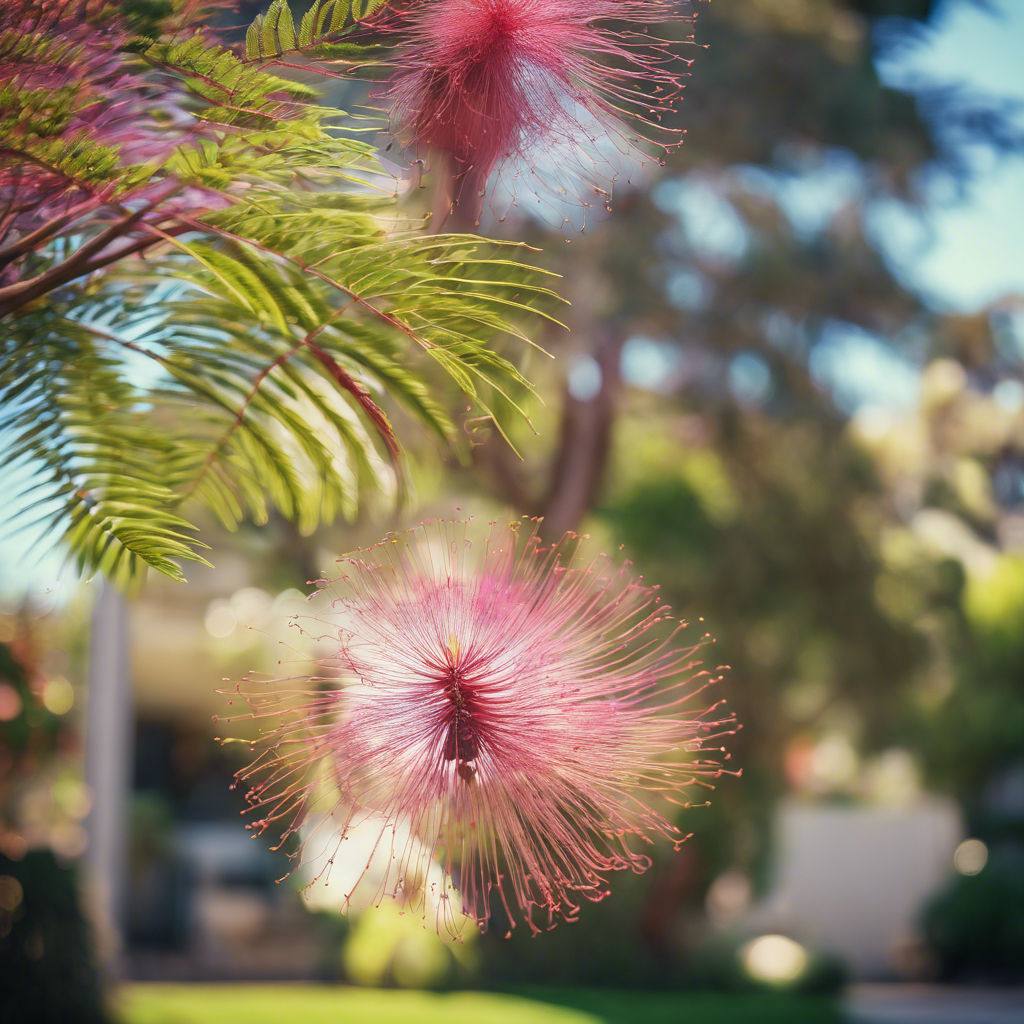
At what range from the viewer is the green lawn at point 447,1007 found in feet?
23.1

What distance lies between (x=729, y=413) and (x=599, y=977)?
5.56m

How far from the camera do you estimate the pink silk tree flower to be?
1351mm

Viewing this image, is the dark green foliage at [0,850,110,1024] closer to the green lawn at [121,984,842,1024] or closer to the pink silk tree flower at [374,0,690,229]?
the green lawn at [121,984,842,1024]

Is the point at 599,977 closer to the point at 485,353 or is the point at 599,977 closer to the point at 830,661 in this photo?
the point at 830,661

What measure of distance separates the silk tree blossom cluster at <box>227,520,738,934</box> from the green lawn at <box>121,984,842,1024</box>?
5.74m

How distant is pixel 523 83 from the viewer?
1.39m

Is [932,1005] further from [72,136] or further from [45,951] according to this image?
[72,136]

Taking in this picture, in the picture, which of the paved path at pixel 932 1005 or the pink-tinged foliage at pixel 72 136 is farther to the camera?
the paved path at pixel 932 1005

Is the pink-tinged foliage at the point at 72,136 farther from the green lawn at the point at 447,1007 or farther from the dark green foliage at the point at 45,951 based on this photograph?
the green lawn at the point at 447,1007

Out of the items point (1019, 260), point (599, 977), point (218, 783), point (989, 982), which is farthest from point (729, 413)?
point (218, 783)

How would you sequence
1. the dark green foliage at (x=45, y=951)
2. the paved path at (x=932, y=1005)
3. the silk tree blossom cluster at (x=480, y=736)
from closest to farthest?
1. the silk tree blossom cluster at (x=480, y=736)
2. the dark green foliage at (x=45, y=951)
3. the paved path at (x=932, y=1005)

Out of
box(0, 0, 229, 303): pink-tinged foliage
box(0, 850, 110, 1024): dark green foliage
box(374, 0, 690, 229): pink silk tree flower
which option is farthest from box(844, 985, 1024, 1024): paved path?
box(0, 0, 229, 303): pink-tinged foliage

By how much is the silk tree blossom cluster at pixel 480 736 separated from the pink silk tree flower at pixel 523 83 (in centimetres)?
58

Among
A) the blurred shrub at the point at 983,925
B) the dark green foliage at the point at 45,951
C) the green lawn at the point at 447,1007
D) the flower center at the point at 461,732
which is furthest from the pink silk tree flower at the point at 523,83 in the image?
the blurred shrub at the point at 983,925
